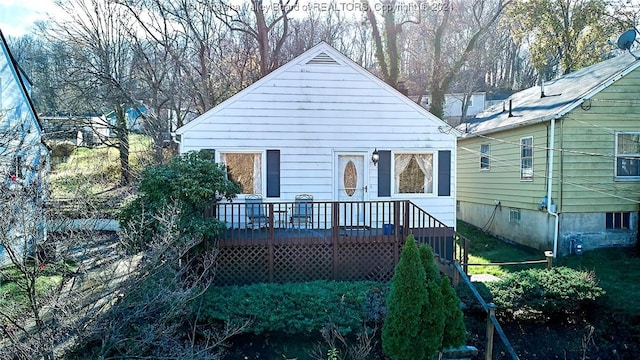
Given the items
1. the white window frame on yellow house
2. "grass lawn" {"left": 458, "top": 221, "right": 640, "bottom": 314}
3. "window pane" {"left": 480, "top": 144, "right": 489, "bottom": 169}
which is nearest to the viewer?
"grass lawn" {"left": 458, "top": 221, "right": 640, "bottom": 314}

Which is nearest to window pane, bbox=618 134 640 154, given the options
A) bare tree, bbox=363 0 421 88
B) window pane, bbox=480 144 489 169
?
window pane, bbox=480 144 489 169

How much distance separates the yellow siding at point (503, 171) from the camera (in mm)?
12219

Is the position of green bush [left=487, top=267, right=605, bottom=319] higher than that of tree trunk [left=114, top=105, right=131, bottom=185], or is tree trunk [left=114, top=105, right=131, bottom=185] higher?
tree trunk [left=114, top=105, right=131, bottom=185]

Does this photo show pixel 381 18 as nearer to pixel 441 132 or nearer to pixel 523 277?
pixel 441 132

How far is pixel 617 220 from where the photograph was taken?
11805 mm

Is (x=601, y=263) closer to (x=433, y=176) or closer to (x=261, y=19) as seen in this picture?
(x=433, y=176)

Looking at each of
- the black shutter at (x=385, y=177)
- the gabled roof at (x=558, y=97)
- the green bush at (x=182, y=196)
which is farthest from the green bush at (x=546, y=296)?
the green bush at (x=182, y=196)

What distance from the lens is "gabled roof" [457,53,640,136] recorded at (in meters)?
11.4

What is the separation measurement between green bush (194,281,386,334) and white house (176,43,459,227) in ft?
10.5

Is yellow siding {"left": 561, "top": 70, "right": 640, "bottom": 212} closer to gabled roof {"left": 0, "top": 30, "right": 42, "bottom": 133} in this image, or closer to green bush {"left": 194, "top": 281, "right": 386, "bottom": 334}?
green bush {"left": 194, "top": 281, "right": 386, "bottom": 334}

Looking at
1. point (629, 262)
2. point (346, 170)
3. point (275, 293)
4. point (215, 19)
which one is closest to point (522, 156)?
point (629, 262)

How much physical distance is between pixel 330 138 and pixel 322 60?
6.29ft

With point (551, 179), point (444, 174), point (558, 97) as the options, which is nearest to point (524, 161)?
point (551, 179)

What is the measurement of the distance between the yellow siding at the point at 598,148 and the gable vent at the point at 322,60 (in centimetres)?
645
